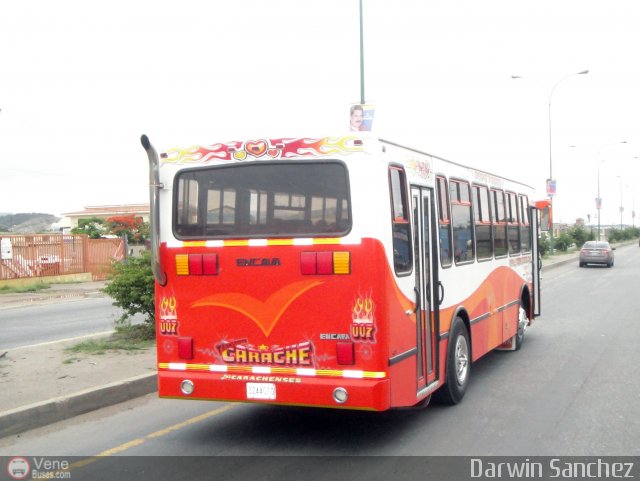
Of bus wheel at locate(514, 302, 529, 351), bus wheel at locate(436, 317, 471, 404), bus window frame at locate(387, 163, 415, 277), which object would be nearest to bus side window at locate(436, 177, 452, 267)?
bus wheel at locate(436, 317, 471, 404)

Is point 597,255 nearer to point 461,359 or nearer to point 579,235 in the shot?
point 579,235

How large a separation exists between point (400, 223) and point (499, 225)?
429 cm

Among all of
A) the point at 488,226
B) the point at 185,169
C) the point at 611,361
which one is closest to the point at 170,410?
the point at 185,169

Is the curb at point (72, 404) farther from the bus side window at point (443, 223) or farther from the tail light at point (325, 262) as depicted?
the bus side window at point (443, 223)

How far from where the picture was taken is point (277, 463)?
6266mm

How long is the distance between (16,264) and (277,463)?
1024 inches

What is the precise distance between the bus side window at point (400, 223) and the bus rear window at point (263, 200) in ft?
1.69

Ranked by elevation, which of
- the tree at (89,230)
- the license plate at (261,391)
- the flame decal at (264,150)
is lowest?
the license plate at (261,391)

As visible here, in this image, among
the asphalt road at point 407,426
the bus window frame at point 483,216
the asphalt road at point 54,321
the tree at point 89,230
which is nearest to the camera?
the asphalt road at point 407,426

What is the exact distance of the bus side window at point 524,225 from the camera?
12.2 metres

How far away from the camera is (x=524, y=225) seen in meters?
12.5

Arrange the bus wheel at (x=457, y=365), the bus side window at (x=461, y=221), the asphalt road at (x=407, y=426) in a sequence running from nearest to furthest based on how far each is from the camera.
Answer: the asphalt road at (x=407, y=426), the bus wheel at (x=457, y=365), the bus side window at (x=461, y=221)

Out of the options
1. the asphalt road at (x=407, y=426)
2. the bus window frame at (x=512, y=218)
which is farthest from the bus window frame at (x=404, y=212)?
the bus window frame at (x=512, y=218)

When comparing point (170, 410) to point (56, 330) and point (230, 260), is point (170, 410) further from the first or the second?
point (56, 330)
